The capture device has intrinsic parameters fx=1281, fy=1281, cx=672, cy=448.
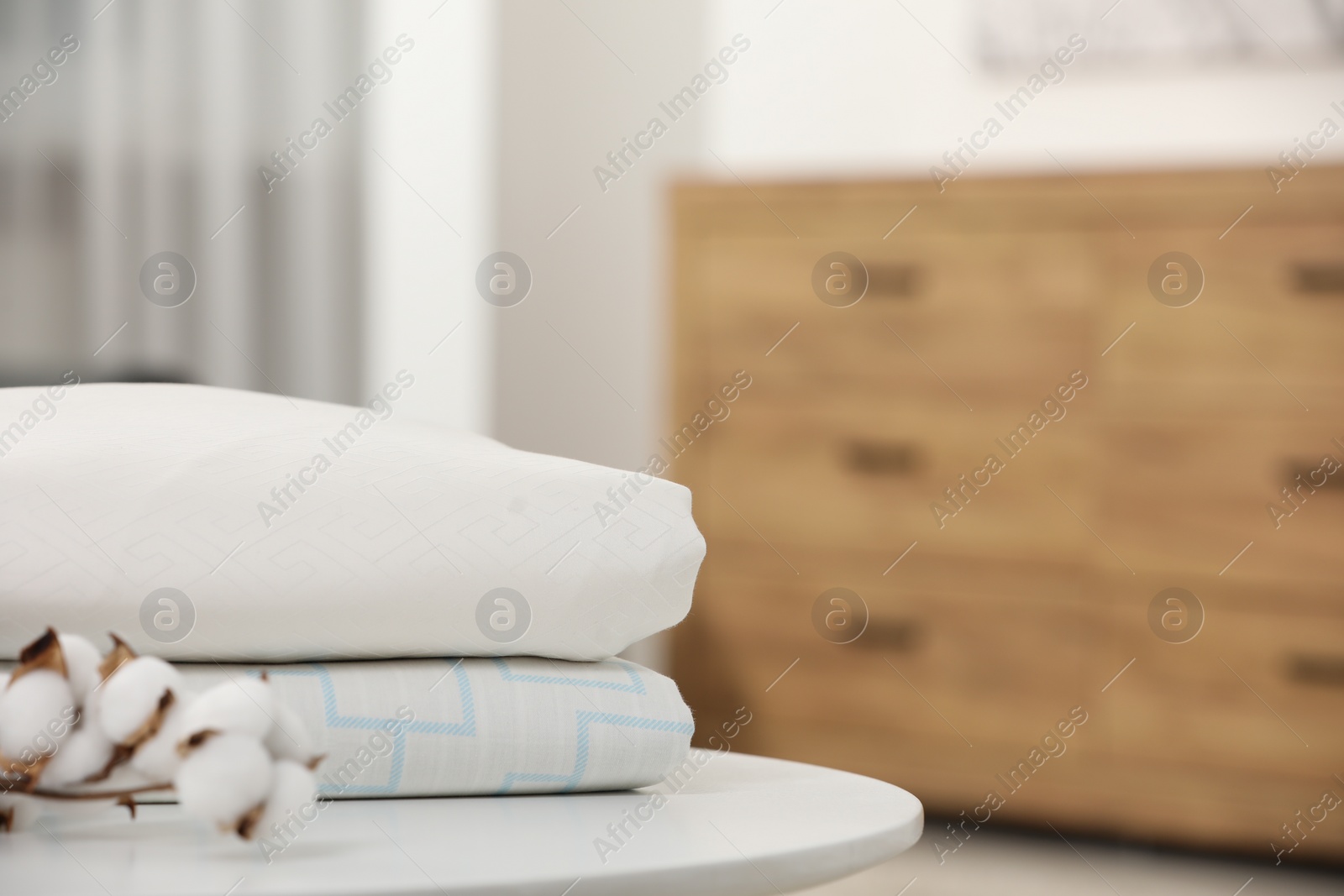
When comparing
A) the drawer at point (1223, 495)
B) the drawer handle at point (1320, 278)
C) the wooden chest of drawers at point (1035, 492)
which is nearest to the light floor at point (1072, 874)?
the wooden chest of drawers at point (1035, 492)

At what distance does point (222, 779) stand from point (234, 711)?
0.02 meters

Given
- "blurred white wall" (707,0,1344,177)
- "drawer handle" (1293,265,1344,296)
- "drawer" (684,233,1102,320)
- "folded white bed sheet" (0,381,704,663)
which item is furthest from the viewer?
"blurred white wall" (707,0,1344,177)

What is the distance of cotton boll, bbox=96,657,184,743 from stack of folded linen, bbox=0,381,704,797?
0.08m

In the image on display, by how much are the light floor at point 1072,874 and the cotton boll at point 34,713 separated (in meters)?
1.46

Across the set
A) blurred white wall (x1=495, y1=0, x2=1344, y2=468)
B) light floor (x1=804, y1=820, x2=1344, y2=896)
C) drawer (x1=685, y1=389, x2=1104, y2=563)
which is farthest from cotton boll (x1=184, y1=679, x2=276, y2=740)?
blurred white wall (x1=495, y1=0, x2=1344, y2=468)

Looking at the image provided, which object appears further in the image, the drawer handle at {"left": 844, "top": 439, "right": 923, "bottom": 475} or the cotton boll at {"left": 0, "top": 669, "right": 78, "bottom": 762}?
the drawer handle at {"left": 844, "top": 439, "right": 923, "bottom": 475}

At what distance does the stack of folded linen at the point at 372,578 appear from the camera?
456 millimetres

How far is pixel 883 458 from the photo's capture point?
6.64 feet

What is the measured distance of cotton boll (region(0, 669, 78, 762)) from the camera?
1.21ft

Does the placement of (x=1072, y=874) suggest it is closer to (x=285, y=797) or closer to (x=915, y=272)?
(x=915, y=272)

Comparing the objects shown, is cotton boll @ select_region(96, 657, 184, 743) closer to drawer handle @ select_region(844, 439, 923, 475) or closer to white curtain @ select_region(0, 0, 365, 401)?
white curtain @ select_region(0, 0, 365, 401)

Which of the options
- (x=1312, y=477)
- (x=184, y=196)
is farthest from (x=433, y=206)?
(x=1312, y=477)

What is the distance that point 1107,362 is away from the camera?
1.90 meters

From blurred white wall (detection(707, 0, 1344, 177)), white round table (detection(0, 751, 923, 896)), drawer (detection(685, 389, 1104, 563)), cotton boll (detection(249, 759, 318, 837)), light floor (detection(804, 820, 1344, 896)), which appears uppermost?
blurred white wall (detection(707, 0, 1344, 177))
